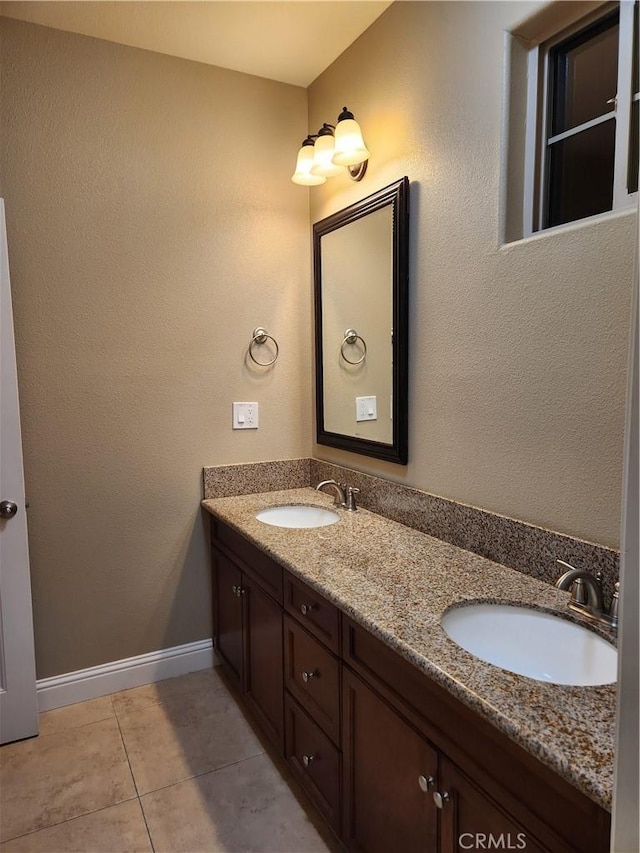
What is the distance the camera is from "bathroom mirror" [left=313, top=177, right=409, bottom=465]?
1.96 metres

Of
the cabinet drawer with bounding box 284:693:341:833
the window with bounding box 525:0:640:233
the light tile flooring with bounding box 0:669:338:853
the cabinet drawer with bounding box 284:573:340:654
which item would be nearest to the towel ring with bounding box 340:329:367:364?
the window with bounding box 525:0:640:233

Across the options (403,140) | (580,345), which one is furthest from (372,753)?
(403,140)

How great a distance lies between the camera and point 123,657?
2.36m

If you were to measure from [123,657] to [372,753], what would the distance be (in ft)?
4.79

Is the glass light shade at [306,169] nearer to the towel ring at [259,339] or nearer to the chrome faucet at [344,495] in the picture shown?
the towel ring at [259,339]

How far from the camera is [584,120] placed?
1.46 meters

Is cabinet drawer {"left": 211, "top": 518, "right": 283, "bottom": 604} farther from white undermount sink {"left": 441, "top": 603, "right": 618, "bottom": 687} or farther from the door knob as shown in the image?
the door knob

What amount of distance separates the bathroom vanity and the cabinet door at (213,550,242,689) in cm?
2

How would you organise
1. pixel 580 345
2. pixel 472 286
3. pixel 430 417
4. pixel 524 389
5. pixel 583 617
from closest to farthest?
pixel 583 617
pixel 580 345
pixel 524 389
pixel 472 286
pixel 430 417

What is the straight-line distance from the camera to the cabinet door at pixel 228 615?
2183 millimetres

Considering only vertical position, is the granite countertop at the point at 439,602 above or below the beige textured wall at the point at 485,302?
below

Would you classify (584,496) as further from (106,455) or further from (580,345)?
(106,455)

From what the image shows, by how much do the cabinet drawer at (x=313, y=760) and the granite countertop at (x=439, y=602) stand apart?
1.58 feet

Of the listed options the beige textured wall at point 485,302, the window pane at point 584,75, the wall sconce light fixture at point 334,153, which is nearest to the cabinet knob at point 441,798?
the beige textured wall at point 485,302
